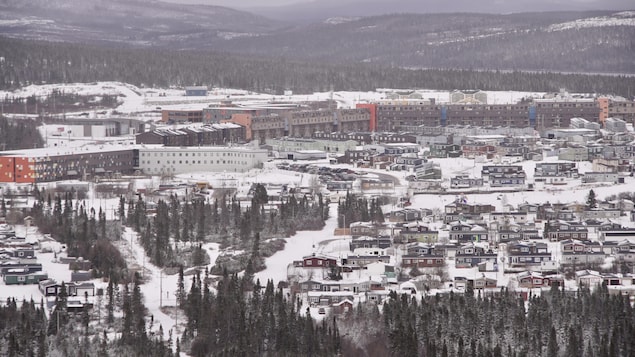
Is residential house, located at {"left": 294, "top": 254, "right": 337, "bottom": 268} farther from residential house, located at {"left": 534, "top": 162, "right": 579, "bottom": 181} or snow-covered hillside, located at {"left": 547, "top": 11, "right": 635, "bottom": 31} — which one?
snow-covered hillside, located at {"left": 547, "top": 11, "right": 635, "bottom": 31}

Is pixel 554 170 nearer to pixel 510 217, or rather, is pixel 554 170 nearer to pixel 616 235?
pixel 510 217

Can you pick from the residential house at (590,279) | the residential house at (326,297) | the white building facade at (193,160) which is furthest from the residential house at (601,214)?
the white building facade at (193,160)

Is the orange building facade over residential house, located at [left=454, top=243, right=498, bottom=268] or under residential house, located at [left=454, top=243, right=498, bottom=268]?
over

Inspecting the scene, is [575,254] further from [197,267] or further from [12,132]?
[12,132]

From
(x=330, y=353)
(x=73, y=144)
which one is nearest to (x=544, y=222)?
(x=330, y=353)

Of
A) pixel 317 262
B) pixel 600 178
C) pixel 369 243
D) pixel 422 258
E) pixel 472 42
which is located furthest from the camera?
pixel 472 42

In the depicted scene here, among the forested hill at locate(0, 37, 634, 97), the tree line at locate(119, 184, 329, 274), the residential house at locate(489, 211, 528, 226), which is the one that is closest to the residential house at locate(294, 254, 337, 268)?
the tree line at locate(119, 184, 329, 274)

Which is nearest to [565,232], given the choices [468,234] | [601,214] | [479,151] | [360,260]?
[468,234]

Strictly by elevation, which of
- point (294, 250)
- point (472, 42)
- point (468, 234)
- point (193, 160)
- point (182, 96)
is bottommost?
point (294, 250)
